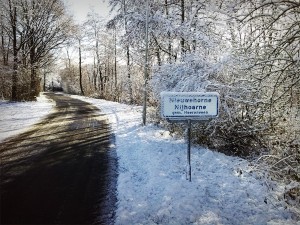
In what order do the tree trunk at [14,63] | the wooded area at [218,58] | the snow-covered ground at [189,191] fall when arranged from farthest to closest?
the tree trunk at [14,63] → the wooded area at [218,58] → the snow-covered ground at [189,191]

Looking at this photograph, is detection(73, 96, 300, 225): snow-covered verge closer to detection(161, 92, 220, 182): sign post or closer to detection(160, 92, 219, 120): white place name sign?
detection(161, 92, 220, 182): sign post

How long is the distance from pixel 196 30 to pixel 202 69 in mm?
5000

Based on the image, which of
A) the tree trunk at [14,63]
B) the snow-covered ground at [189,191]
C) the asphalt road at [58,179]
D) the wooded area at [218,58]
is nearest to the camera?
the asphalt road at [58,179]

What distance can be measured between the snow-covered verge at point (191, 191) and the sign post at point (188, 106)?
700 mm

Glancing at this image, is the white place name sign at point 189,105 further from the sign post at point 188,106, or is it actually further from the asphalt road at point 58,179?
the asphalt road at point 58,179

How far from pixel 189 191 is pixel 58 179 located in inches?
115

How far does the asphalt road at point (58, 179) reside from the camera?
5219mm

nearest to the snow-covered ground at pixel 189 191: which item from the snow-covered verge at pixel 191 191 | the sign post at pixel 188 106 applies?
the snow-covered verge at pixel 191 191

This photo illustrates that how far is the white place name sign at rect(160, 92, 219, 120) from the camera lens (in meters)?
6.71

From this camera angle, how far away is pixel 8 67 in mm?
24703

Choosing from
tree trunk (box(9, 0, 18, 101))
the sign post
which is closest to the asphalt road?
the sign post

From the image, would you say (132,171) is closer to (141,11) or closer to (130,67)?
(141,11)

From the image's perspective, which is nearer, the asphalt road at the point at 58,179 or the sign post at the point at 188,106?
the asphalt road at the point at 58,179

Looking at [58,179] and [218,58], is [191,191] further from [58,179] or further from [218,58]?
[218,58]
